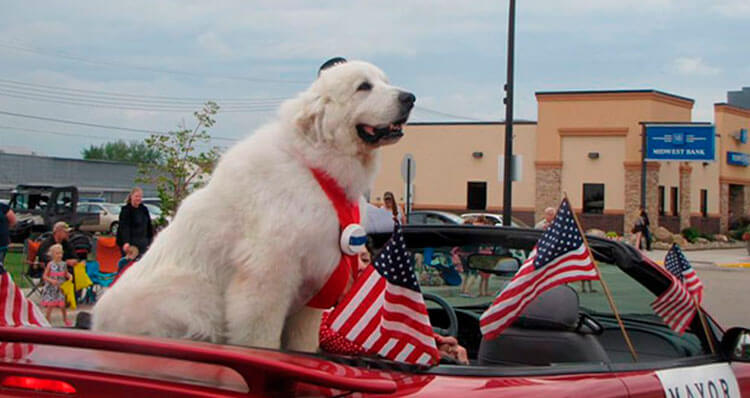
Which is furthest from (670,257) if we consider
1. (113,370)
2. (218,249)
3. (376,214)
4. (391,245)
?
(113,370)

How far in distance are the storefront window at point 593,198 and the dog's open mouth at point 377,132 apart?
4222 centimetres

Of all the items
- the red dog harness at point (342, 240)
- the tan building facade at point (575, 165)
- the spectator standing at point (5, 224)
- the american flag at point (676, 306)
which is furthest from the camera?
the tan building facade at point (575, 165)

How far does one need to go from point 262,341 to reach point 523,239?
144 cm

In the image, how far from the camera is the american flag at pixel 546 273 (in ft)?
9.96

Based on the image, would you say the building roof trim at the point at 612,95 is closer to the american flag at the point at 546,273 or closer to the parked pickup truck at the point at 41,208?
the parked pickup truck at the point at 41,208

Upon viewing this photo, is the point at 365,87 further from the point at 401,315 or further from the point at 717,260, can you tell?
the point at 717,260

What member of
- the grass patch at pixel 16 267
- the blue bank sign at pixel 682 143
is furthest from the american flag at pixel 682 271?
the blue bank sign at pixel 682 143

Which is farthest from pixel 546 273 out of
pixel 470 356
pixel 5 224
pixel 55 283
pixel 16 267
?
pixel 16 267

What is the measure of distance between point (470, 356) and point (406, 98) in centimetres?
164

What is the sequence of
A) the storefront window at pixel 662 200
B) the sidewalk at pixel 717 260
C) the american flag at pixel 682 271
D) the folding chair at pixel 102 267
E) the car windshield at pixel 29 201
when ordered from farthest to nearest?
the storefront window at pixel 662 200 < the car windshield at pixel 29 201 < the sidewalk at pixel 717 260 < the folding chair at pixel 102 267 < the american flag at pixel 682 271

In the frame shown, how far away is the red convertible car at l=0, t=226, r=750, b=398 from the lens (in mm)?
2121

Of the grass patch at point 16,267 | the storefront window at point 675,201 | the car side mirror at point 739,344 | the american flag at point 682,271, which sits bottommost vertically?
the grass patch at point 16,267

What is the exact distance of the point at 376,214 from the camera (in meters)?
4.59

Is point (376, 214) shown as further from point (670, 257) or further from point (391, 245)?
point (391, 245)
